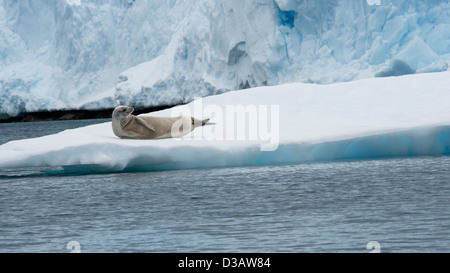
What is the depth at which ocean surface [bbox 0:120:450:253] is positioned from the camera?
17.3ft

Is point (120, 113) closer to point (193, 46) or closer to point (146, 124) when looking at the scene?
point (146, 124)

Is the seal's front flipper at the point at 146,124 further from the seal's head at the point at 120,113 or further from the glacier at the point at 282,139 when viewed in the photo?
the glacier at the point at 282,139

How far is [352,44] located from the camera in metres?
24.2

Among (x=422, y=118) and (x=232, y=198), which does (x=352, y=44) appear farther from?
(x=232, y=198)

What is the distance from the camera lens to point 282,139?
9.71 m

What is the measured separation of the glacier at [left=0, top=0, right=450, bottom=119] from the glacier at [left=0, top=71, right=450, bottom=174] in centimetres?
1130

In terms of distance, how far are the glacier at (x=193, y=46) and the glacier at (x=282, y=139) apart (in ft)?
37.1

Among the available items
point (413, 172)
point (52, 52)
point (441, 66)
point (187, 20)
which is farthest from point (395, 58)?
point (52, 52)

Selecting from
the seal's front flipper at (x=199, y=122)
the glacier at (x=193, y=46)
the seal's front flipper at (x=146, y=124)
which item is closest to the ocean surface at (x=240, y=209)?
the seal's front flipper at (x=146, y=124)

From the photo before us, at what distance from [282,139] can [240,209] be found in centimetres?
Result: 303

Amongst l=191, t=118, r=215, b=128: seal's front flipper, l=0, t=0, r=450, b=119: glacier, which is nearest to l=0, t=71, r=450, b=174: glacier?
l=191, t=118, r=215, b=128: seal's front flipper

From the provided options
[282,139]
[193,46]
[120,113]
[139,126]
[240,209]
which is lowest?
[240,209]

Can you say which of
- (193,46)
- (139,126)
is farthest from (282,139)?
(193,46)

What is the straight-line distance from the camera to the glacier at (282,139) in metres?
9.38
